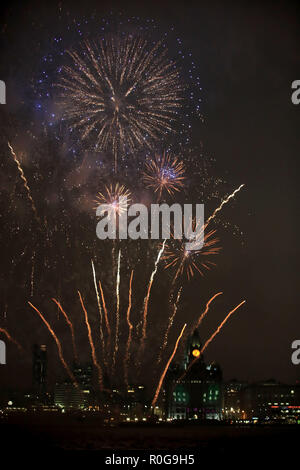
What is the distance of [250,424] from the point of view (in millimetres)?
175875
